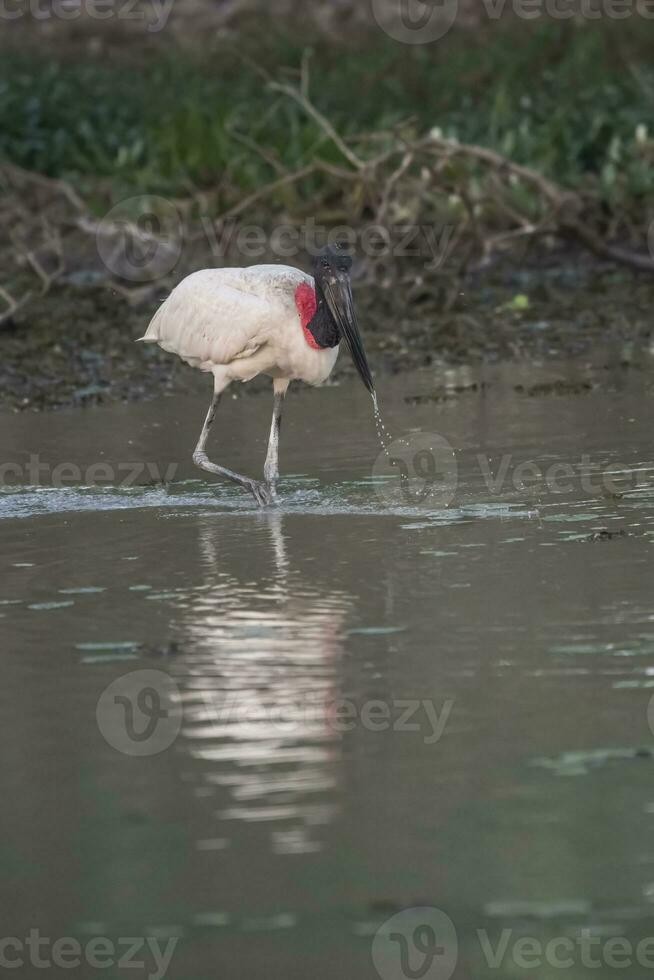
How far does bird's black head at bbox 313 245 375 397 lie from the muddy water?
0.64 meters

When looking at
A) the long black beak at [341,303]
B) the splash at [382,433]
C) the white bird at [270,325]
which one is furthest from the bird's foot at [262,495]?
the splash at [382,433]

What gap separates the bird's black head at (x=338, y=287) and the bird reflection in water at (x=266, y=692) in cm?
145

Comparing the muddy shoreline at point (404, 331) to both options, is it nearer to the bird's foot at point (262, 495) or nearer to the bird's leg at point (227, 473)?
the bird's leg at point (227, 473)

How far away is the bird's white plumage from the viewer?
28.4 feet

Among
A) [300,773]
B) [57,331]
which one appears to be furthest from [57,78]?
[300,773]

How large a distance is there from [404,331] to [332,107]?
27.6ft

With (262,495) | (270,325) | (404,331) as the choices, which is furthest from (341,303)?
(404,331)

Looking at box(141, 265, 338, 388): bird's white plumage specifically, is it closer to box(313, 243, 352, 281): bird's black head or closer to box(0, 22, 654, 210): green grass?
box(313, 243, 352, 281): bird's black head

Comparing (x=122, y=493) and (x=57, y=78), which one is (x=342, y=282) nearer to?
(x=122, y=493)

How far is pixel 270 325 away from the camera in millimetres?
8648

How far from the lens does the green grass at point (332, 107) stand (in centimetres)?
1770

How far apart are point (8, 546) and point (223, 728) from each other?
2.75m

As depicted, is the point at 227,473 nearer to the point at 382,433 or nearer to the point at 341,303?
the point at 341,303

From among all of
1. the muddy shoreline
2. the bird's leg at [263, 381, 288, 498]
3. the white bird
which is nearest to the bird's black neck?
the white bird
